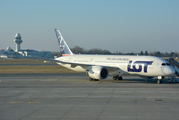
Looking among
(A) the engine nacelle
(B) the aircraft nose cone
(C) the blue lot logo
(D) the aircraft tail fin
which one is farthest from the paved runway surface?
(D) the aircraft tail fin

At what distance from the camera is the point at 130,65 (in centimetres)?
2983

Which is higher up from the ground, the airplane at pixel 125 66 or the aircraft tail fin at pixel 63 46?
the aircraft tail fin at pixel 63 46

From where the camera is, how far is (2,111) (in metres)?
14.8

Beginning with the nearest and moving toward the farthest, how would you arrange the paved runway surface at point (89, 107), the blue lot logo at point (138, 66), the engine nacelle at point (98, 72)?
1. the paved runway surface at point (89, 107)
2. the blue lot logo at point (138, 66)
3. the engine nacelle at point (98, 72)

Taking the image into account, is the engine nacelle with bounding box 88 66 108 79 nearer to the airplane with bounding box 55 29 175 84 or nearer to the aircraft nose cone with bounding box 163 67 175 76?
the airplane with bounding box 55 29 175 84

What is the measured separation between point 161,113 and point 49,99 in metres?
8.98

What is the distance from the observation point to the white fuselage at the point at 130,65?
28.1 m

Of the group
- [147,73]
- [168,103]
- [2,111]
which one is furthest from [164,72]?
[2,111]

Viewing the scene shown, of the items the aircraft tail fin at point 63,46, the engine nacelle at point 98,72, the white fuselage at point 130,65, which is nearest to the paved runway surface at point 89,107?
the white fuselage at point 130,65

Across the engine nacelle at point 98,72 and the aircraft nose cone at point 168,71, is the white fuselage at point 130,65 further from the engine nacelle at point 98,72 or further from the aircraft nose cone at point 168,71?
the engine nacelle at point 98,72

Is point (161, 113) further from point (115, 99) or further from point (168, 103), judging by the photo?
point (115, 99)

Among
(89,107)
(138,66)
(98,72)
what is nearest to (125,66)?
(138,66)

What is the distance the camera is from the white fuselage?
92.3 feet

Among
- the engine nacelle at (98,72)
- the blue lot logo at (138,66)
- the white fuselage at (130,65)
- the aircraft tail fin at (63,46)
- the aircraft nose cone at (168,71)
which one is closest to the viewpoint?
the aircraft nose cone at (168,71)
